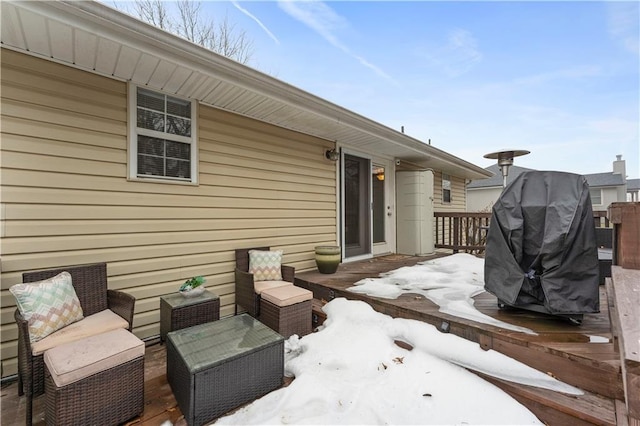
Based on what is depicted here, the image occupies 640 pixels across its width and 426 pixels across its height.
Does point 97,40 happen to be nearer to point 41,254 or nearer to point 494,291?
point 41,254

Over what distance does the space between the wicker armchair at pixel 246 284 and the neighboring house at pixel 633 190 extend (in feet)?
86.5

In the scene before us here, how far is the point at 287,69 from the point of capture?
9656mm

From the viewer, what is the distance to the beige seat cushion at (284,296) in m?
2.88

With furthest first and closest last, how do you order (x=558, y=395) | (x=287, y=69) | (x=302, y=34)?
(x=287, y=69) < (x=302, y=34) < (x=558, y=395)

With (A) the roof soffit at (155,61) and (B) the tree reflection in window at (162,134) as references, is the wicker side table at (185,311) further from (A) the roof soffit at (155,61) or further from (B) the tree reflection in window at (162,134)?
(A) the roof soffit at (155,61)

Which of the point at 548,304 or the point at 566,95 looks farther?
the point at 566,95

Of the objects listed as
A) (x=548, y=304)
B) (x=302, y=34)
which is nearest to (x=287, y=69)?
(x=302, y=34)

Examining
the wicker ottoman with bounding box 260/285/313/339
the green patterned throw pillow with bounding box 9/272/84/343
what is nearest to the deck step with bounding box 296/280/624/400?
the wicker ottoman with bounding box 260/285/313/339

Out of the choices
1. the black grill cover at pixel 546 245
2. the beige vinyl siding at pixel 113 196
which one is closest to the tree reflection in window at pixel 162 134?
the beige vinyl siding at pixel 113 196

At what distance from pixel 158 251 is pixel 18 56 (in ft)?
6.66

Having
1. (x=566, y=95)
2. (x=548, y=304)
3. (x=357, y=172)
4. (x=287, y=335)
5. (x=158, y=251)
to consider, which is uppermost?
(x=566, y=95)

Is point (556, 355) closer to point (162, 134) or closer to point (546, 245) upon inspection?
point (546, 245)

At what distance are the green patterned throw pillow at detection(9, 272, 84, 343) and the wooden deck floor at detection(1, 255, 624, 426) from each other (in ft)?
1.88

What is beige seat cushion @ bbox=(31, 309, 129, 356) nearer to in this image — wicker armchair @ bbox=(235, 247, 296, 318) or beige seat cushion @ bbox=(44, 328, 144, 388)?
beige seat cushion @ bbox=(44, 328, 144, 388)
